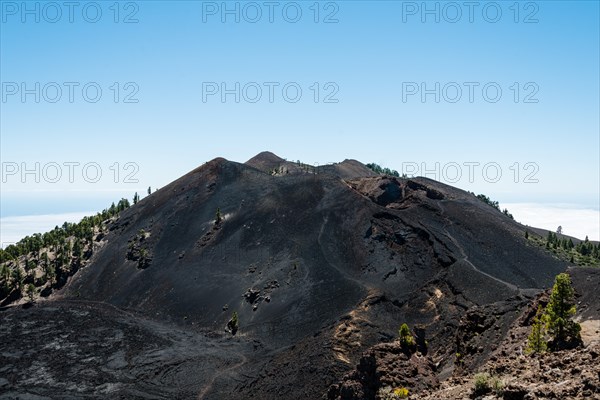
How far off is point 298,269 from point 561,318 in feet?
141

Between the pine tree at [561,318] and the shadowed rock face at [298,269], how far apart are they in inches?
447

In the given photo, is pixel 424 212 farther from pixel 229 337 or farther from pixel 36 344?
pixel 36 344

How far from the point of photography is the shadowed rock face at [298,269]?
156ft

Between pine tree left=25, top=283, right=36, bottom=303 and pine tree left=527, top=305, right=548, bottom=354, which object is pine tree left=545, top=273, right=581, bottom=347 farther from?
pine tree left=25, top=283, right=36, bottom=303

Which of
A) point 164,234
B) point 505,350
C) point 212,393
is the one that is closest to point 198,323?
point 212,393

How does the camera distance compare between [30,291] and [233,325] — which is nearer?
[233,325]

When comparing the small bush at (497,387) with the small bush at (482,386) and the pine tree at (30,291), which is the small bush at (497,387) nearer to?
the small bush at (482,386)

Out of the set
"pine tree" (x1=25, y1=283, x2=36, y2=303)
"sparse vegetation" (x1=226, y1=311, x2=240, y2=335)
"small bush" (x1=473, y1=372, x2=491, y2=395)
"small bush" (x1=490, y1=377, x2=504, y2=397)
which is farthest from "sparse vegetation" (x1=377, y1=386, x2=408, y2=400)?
"pine tree" (x1=25, y1=283, x2=36, y2=303)

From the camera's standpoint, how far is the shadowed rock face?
1866 inches

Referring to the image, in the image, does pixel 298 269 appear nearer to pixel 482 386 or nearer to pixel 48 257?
pixel 48 257

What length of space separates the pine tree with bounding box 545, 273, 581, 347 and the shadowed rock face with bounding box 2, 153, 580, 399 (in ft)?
37.2

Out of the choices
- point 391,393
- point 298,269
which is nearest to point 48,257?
point 298,269

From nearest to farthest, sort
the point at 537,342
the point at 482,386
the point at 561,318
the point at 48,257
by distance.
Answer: the point at 482,386
the point at 561,318
the point at 537,342
the point at 48,257

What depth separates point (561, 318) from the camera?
22.4 metres
